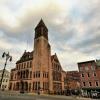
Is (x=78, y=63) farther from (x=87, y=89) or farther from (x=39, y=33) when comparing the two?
(x=39, y=33)

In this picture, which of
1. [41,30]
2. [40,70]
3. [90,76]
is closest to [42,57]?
[40,70]

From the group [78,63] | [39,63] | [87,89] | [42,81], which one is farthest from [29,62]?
[87,89]

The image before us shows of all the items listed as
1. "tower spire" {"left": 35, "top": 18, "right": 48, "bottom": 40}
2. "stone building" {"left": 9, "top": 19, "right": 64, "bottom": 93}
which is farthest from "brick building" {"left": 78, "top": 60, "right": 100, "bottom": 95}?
"tower spire" {"left": 35, "top": 18, "right": 48, "bottom": 40}

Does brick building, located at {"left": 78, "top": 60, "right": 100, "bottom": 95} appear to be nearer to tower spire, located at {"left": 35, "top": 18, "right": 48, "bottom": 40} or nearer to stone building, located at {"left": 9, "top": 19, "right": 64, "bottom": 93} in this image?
stone building, located at {"left": 9, "top": 19, "right": 64, "bottom": 93}

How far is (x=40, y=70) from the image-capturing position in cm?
6134

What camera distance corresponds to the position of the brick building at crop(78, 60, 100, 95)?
4931 centimetres

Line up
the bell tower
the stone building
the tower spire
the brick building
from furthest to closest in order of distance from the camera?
the tower spire, the stone building, the bell tower, the brick building

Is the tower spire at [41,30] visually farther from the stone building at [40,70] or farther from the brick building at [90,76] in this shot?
the brick building at [90,76]

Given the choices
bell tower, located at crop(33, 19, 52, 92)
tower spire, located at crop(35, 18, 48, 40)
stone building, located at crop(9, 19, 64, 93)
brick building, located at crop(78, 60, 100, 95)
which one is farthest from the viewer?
tower spire, located at crop(35, 18, 48, 40)

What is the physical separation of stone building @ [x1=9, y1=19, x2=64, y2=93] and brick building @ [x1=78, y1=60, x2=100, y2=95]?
15267mm

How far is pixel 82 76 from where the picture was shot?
52.9 meters

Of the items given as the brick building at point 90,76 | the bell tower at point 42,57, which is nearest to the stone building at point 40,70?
the bell tower at point 42,57

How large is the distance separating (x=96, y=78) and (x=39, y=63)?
2463cm

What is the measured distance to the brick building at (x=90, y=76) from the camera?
49.3 m
